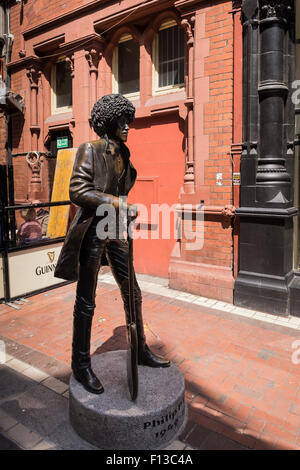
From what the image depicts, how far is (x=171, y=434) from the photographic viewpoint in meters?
2.74

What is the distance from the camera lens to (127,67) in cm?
785

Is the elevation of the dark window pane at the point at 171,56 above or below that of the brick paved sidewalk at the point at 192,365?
above

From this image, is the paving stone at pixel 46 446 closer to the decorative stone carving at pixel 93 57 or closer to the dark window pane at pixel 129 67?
the dark window pane at pixel 129 67

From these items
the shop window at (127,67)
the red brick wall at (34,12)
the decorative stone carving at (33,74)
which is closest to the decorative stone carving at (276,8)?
the shop window at (127,67)

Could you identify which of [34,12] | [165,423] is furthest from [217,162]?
[34,12]

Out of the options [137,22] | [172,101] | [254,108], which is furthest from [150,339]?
[137,22]

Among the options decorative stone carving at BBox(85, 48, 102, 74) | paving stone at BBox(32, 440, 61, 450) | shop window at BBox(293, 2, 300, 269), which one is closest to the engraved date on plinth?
paving stone at BBox(32, 440, 61, 450)

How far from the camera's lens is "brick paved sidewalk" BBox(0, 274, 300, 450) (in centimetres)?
285

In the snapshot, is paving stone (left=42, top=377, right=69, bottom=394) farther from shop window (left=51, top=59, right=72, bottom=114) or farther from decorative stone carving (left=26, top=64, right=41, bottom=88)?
decorative stone carving (left=26, top=64, right=41, bottom=88)

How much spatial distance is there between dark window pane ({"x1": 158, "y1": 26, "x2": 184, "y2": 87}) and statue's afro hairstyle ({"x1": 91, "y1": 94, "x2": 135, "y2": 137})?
4596 millimetres

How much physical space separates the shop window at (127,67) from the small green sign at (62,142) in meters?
1.88

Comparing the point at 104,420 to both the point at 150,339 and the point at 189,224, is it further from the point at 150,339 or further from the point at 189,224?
the point at 189,224

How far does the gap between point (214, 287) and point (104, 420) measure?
148 inches

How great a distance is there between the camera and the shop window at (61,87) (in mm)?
9191
